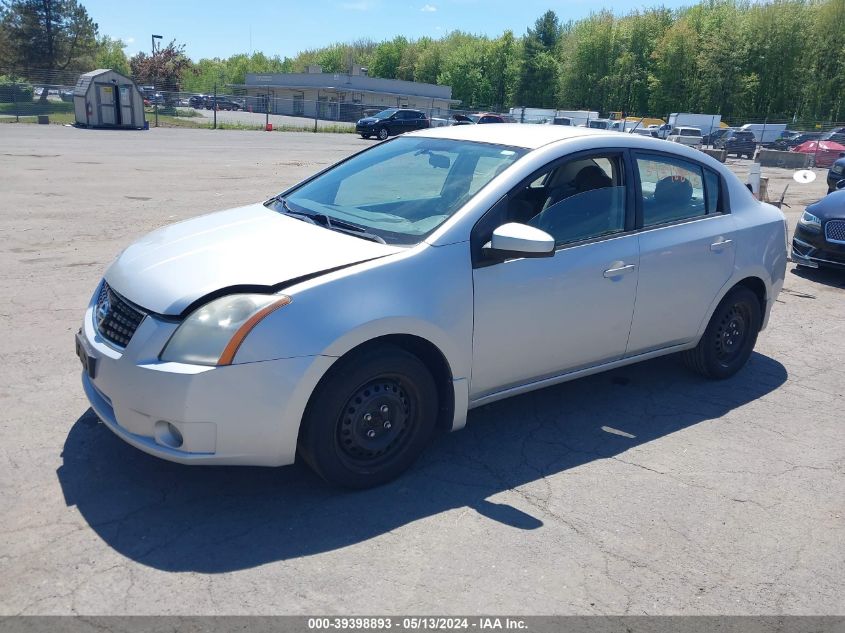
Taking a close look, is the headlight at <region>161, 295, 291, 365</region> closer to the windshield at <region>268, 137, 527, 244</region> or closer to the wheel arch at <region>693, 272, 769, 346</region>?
the windshield at <region>268, 137, 527, 244</region>

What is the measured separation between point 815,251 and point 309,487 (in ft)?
25.2

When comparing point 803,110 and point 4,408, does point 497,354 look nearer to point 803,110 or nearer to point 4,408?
point 4,408

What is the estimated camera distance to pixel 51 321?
5742mm

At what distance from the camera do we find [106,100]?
109 ft

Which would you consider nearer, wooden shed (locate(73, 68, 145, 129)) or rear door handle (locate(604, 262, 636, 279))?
rear door handle (locate(604, 262, 636, 279))

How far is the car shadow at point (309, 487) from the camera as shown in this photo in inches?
124

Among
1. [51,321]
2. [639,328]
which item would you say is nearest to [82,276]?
[51,321]

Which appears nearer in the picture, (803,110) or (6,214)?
(6,214)

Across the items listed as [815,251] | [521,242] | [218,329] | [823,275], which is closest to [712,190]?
[521,242]

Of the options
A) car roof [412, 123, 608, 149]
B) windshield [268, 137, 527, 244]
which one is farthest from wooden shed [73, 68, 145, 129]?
car roof [412, 123, 608, 149]

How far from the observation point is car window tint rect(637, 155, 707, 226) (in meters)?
4.64

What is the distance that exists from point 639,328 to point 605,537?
1605 millimetres

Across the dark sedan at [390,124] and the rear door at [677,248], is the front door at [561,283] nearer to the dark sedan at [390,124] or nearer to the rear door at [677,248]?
the rear door at [677,248]

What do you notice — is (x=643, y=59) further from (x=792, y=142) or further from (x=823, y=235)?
(x=823, y=235)
